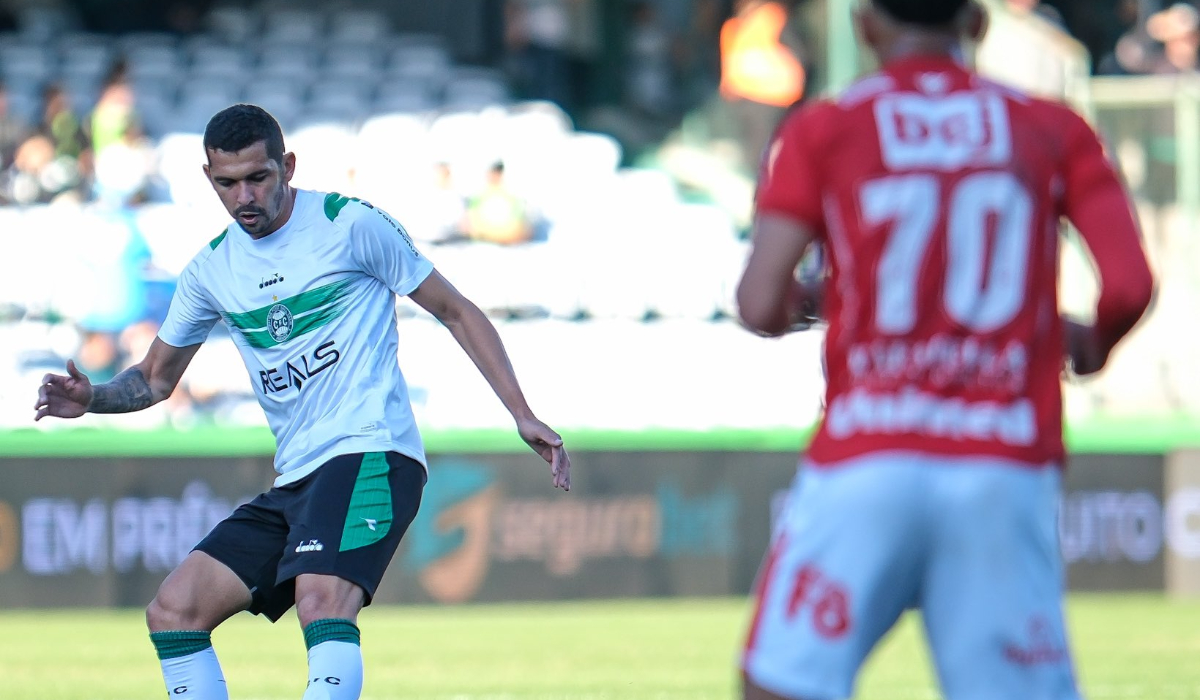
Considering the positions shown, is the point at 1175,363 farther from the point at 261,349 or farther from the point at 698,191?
the point at 261,349

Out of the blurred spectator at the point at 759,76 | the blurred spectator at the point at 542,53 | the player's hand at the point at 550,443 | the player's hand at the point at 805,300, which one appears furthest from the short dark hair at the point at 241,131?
the blurred spectator at the point at 542,53

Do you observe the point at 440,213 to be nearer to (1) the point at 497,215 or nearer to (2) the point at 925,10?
(1) the point at 497,215

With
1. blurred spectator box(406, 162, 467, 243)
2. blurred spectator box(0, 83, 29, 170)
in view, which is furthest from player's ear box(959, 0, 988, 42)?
blurred spectator box(0, 83, 29, 170)

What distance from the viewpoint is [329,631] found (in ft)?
16.9

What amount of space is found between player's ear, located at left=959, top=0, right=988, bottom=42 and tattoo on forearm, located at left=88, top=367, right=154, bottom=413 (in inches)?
124

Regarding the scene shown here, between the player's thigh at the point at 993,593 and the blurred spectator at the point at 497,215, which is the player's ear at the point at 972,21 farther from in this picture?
the blurred spectator at the point at 497,215

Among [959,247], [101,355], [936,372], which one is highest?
[959,247]

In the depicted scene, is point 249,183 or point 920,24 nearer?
point 920,24

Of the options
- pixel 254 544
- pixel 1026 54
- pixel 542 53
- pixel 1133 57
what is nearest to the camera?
pixel 254 544

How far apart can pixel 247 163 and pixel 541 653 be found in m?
5.24

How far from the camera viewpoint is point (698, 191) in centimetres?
1784

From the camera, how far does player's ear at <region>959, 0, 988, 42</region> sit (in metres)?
3.46

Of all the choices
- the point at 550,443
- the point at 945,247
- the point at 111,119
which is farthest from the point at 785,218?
the point at 111,119

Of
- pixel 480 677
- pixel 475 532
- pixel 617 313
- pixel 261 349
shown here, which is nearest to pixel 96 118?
pixel 617 313
